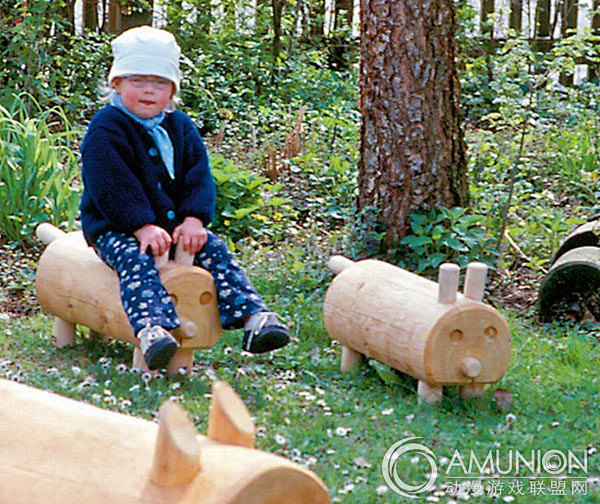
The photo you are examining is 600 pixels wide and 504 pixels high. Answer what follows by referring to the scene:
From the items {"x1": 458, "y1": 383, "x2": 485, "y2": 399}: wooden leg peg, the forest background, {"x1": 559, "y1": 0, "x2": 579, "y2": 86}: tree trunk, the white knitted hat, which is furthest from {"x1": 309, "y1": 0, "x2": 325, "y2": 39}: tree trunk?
{"x1": 458, "y1": 383, "x2": 485, "y2": 399}: wooden leg peg

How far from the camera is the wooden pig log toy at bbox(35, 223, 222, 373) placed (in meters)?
4.50

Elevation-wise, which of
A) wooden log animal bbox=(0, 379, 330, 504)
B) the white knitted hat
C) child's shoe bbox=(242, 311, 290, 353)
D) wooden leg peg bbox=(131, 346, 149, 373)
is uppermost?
the white knitted hat

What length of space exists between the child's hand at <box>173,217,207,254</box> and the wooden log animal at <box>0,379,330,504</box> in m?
2.03

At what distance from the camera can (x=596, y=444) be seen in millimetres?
3887

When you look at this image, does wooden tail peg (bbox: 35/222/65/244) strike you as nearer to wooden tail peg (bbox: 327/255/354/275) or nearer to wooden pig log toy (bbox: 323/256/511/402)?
wooden tail peg (bbox: 327/255/354/275)

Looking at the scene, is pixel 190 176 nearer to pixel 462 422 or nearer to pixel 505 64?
pixel 462 422

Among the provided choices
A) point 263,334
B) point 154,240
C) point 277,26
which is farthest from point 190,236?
point 277,26

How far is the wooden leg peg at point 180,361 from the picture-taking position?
4535 millimetres

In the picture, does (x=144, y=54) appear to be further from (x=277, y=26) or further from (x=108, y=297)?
Answer: (x=277, y=26)

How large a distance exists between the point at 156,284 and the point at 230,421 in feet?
7.00

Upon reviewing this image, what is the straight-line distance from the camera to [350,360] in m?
4.79

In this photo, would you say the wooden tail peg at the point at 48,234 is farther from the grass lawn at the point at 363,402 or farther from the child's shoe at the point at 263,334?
the child's shoe at the point at 263,334

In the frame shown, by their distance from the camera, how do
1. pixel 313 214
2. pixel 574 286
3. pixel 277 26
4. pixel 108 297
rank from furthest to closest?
pixel 277 26, pixel 313 214, pixel 574 286, pixel 108 297

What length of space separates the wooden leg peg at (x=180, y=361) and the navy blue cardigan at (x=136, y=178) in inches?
22.7
